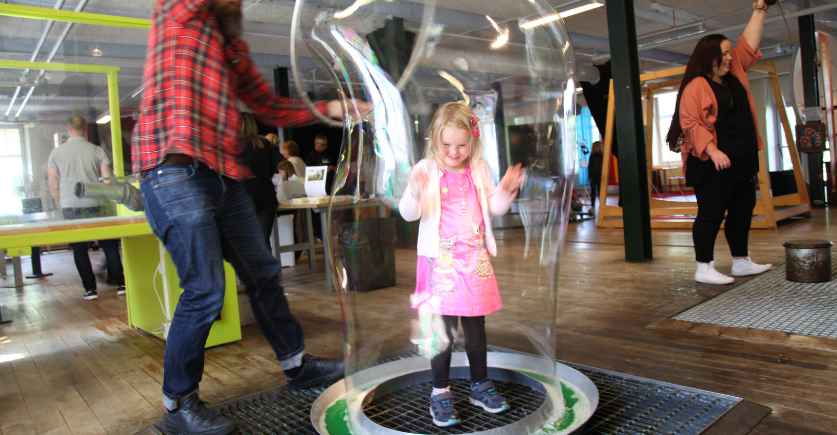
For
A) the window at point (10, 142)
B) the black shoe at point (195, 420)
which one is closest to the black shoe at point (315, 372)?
the black shoe at point (195, 420)

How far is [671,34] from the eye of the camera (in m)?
10.6

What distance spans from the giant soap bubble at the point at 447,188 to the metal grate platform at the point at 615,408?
7 centimetres

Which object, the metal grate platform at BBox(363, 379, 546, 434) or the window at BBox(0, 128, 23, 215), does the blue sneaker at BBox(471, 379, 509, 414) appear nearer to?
the metal grate platform at BBox(363, 379, 546, 434)

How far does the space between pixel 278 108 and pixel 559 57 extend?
871mm

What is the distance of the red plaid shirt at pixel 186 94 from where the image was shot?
4.73 ft

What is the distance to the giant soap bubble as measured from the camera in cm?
132

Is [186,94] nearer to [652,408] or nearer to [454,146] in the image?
[454,146]

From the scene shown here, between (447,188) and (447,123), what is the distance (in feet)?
0.53

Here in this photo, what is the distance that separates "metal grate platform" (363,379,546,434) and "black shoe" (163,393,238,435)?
0.39m

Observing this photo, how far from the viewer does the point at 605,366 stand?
190cm

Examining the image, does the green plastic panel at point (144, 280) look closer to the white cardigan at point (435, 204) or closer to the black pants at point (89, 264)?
the black pants at point (89, 264)

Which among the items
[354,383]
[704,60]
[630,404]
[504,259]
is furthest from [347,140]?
[704,60]

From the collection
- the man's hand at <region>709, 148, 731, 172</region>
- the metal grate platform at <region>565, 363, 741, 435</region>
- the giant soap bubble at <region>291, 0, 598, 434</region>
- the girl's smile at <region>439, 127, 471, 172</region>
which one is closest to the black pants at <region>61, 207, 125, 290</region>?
the giant soap bubble at <region>291, 0, 598, 434</region>

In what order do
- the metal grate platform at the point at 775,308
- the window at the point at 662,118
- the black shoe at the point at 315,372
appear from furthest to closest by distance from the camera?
the window at the point at 662,118 → the metal grate platform at the point at 775,308 → the black shoe at the point at 315,372
